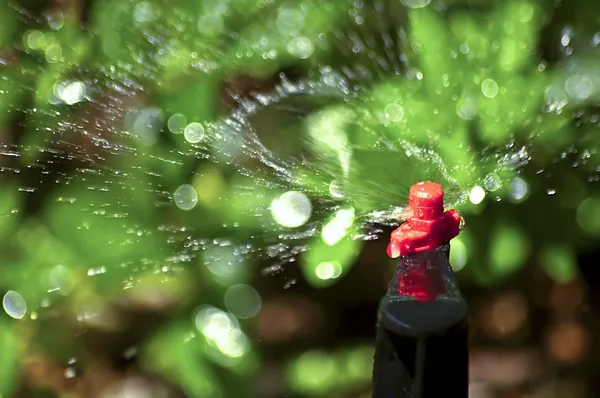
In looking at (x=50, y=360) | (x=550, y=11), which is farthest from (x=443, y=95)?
(x=50, y=360)

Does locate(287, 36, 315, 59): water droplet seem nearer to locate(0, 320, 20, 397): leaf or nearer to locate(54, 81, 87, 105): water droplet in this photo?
locate(54, 81, 87, 105): water droplet

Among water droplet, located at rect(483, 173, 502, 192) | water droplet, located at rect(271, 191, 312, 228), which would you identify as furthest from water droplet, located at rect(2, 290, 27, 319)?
water droplet, located at rect(483, 173, 502, 192)

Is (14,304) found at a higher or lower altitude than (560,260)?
lower

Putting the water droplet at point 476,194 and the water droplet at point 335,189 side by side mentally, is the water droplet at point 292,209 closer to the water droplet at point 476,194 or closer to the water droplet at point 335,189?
the water droplet at point 335,189

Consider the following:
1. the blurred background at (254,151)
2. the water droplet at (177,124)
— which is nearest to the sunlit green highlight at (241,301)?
the blurred background at (254,151)

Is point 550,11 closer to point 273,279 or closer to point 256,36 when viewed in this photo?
point 256,36

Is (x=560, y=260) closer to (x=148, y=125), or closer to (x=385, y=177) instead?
(x=385, y=177)

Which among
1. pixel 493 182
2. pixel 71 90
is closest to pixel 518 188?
pixel 493 182

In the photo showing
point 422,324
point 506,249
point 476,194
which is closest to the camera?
point 422,324
